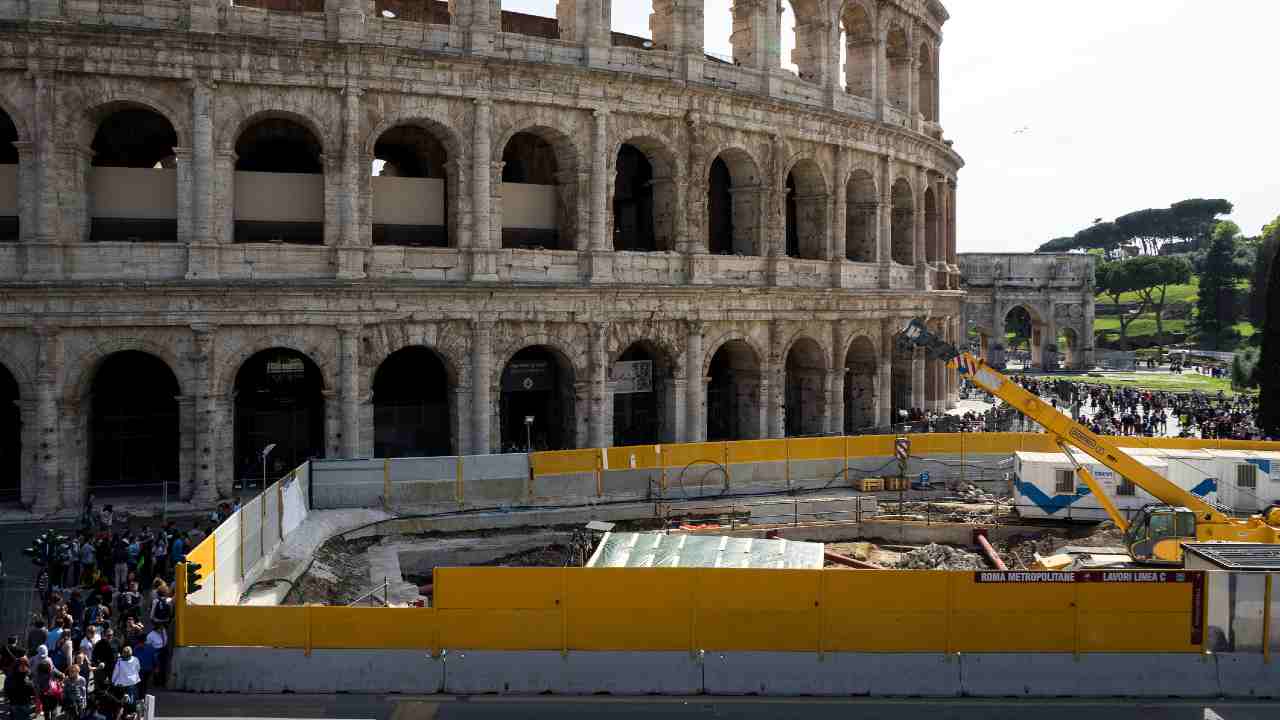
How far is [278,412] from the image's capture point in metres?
31.2

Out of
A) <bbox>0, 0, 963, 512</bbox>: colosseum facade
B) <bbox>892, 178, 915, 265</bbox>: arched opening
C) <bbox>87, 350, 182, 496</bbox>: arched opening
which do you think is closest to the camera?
<bbox>0, 0, 963, 512</bbox>: colosseum facade

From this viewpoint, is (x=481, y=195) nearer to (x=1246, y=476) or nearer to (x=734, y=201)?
(x=734, y=201)

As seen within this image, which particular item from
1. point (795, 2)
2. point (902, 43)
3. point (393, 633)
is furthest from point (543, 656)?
point (902, 43)

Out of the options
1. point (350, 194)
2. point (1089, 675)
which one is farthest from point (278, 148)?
point (1089, 675)

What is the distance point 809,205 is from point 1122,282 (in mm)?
82607

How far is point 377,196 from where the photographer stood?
30.7 metres

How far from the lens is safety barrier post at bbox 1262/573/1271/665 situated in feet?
52.6

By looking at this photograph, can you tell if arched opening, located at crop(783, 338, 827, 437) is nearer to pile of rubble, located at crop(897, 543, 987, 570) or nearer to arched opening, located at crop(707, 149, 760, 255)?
arched opening, located at crop(707, 149, 760, 255)

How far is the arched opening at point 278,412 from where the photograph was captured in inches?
1208

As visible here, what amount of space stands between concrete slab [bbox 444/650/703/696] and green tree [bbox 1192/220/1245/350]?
92860 millimetres

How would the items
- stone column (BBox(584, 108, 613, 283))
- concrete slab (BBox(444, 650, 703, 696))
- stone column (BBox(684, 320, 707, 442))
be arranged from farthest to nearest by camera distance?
stone column (BBox(684, 320, 707, 442))
stone column (BBox(584, 108, 613, 283))
concrete slab (BBox(444, 650, 703, 696))

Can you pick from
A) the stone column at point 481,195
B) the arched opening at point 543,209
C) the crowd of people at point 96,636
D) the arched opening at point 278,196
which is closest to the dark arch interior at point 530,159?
the arched opening at point 543,209

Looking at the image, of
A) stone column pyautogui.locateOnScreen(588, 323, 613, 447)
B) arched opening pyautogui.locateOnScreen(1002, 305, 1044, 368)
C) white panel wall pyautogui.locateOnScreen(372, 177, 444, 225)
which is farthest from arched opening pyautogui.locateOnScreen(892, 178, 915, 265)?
arched opening pyautogui.locateOnScreen(1002, 305, 1044, 368)

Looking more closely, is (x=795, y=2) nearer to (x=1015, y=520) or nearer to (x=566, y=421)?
(x=566, y=421)
